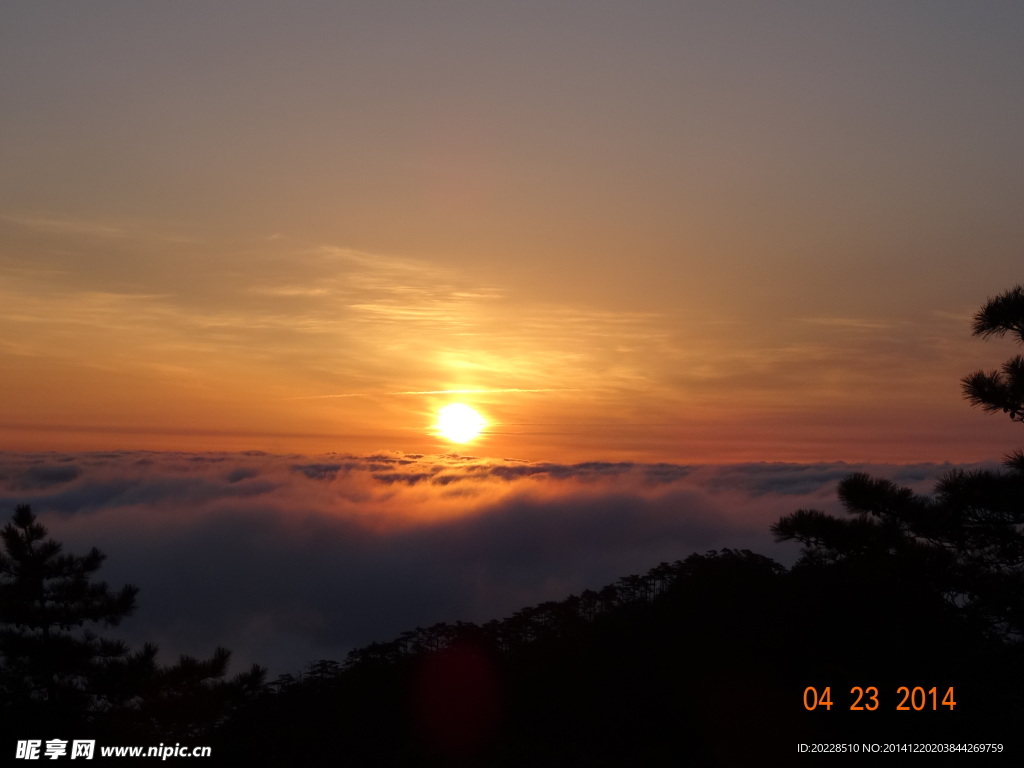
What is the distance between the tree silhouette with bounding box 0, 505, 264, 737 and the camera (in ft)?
62.6

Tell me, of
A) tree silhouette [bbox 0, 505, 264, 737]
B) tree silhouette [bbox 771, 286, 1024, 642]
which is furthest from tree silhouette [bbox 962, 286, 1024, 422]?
tree silhouette [bbox 0, 505, 264, 737]

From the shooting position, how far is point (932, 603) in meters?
12.4

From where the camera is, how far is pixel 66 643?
19.5 m

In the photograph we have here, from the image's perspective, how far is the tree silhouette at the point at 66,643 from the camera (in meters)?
19.1

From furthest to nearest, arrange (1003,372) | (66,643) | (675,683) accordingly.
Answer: (66,643) → (675,683) → (1003,372)

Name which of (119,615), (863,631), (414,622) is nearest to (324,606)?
(414,622)

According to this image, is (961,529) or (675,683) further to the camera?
(675,683)

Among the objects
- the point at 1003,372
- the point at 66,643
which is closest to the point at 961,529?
the point at 1003,372

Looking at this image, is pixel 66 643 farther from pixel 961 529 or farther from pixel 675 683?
pixel 961 529

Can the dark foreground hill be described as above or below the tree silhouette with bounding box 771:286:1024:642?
below

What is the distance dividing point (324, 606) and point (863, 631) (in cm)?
14860

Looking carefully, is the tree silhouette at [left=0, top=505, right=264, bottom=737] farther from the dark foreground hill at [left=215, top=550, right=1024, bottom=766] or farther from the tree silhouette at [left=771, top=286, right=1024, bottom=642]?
the tree silhouette at [left=771, top=286, right=1024, bottom=642]

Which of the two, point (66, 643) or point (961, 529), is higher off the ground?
point (961, 529)

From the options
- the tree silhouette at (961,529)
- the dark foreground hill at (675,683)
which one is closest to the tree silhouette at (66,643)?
the dark foreground hill at (675,683)
